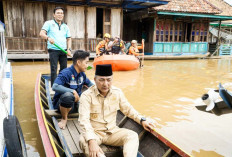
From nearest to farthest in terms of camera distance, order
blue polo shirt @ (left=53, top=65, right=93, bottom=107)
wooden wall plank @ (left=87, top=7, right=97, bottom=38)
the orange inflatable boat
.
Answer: blue polo shirt @ (left=53, top=65, right=93, bottom=107) → the orange inflatable boat → wooden wall plank @ (left=87, top=7, right=97, bottom=38)

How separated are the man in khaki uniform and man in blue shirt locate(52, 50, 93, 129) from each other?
0.54m

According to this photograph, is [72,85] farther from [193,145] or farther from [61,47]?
[193,145]

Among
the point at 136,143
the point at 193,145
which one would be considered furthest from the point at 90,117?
the point at 193,145

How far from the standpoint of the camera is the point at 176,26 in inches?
640

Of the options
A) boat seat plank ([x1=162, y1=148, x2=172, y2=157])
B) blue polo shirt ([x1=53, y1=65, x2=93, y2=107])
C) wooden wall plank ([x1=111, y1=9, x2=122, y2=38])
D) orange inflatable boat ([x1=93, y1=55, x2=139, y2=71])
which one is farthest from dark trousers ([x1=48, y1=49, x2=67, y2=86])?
wooden wall plank ([x1=111, y1=9, x2=122, y2=38])

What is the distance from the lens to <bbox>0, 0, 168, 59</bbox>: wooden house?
1138cm

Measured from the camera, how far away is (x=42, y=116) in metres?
2.95

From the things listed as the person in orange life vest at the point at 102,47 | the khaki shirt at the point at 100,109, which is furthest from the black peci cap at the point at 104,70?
the person in orange life vest at the point at 102,47

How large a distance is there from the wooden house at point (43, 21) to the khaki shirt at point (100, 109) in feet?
33.9

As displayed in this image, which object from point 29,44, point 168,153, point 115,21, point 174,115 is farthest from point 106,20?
point 168,153

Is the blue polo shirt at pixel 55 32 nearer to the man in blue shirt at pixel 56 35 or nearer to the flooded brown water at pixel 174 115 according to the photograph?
the man in blue shirt at pixel 56 35

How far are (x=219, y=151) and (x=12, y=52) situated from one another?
1138 centimetres

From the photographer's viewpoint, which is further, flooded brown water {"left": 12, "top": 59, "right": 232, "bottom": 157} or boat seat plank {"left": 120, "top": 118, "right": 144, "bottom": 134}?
flooded brown water {"left": 12, "top": 59, "right": 232, "bottom": 157}

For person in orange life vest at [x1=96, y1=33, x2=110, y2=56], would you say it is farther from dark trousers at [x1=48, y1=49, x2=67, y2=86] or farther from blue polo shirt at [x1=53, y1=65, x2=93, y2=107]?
blue polo shirt at [x1=53, y1=65, x2=93, y2=107]
